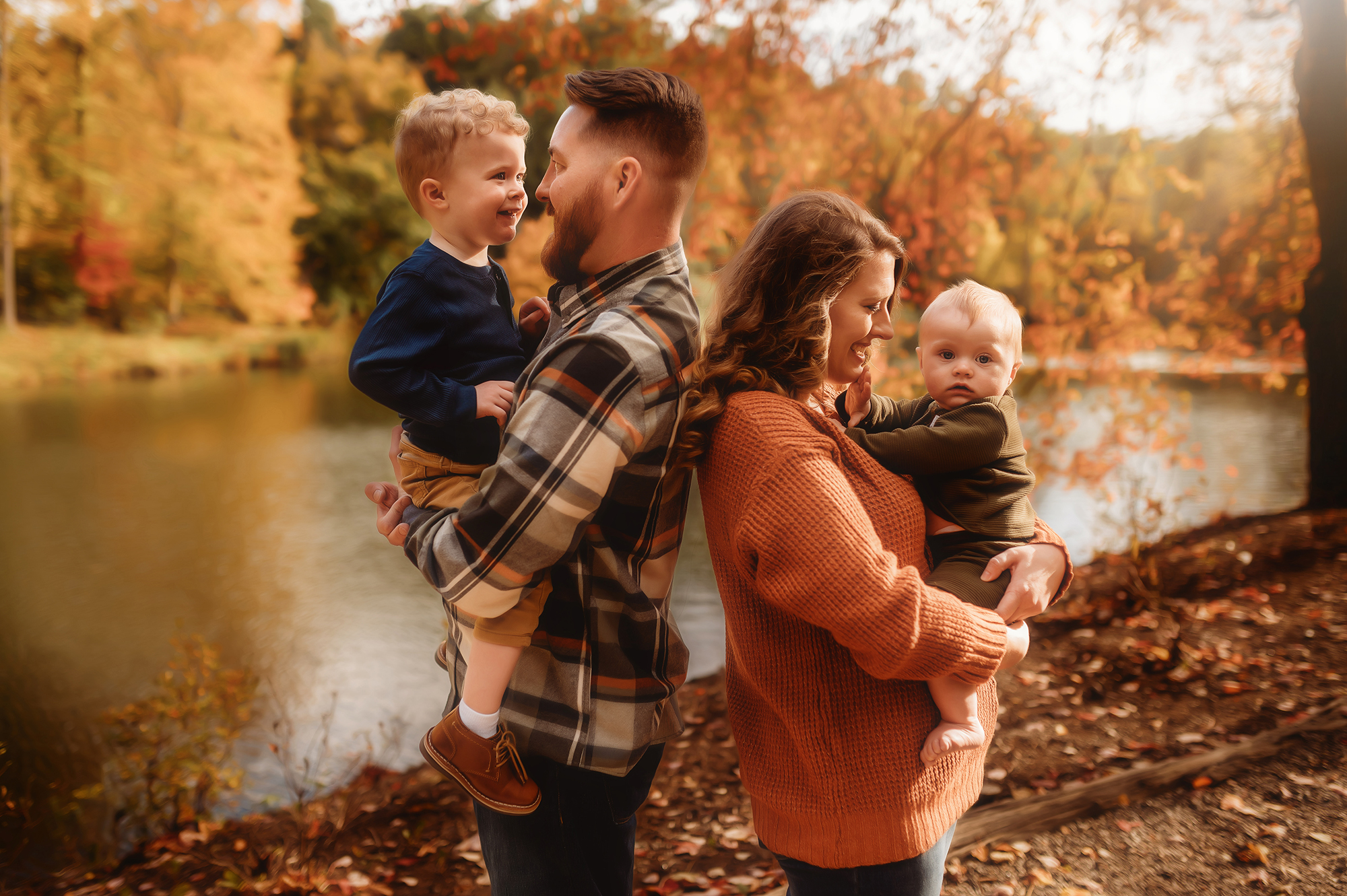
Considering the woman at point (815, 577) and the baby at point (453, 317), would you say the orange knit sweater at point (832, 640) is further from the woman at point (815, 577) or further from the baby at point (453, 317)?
the baby at point (453, 317)

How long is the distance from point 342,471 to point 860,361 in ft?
30.5

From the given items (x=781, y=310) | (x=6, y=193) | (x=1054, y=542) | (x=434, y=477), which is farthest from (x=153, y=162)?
(x=1054, y=542)

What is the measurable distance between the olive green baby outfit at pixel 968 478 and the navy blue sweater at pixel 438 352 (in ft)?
2.47

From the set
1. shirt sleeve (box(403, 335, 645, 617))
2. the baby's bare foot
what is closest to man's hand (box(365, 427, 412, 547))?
shirt sleeve (box(403, 335, 645, 617))

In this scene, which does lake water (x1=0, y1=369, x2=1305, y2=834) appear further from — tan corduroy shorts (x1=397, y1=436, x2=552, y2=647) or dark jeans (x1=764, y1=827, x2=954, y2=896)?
dark jeans (x1=764, y1=827, x2=954, y2=896)

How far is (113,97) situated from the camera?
8.46 m

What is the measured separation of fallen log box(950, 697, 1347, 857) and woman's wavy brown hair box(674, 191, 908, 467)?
2208 mm

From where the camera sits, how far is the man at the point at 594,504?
111cm

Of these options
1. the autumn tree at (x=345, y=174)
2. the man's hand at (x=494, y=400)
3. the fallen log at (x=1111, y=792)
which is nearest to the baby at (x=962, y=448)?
the man's hand at (x=494, y=400)

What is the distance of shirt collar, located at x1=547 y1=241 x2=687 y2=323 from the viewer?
1.26 m

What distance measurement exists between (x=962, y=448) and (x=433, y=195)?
1.22 meters

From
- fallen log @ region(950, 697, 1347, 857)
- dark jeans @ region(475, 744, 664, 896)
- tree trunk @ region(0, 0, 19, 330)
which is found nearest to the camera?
dark jeans @ region(475, 744, 664, 896)

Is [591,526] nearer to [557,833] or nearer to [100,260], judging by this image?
[557,833]

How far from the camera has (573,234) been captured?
1.27 m
